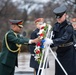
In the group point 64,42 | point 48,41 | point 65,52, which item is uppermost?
point 48,41

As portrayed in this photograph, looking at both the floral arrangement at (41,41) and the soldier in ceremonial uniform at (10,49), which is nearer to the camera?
the floral arrangement at (41,41)

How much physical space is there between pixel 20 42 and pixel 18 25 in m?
0.40

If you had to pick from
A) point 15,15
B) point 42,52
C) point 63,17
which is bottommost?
point 15,15

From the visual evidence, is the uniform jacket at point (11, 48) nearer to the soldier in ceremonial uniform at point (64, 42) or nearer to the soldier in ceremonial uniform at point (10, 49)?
the soldier in ceremonial uniform at point (10, 49)

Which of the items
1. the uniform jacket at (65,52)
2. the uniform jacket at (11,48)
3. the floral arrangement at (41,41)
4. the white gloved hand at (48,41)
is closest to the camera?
the white gloved hand at (48,41)

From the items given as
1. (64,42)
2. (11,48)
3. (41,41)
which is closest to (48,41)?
(41,41)

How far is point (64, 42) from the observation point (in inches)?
253

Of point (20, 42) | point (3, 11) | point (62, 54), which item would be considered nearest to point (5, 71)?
point (20, 42)

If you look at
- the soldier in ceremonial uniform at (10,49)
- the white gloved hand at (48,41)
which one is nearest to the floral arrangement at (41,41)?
the white gloved hand at (48,41)

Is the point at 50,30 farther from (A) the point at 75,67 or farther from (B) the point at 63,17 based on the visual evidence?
(A) the point at 75,67

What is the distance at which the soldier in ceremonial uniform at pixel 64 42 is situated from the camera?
21.0 ft

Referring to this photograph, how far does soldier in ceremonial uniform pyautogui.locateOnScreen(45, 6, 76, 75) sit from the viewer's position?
6414 mm

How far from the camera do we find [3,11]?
4262 cm

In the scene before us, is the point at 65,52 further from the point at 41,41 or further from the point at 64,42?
the point at 41,41
